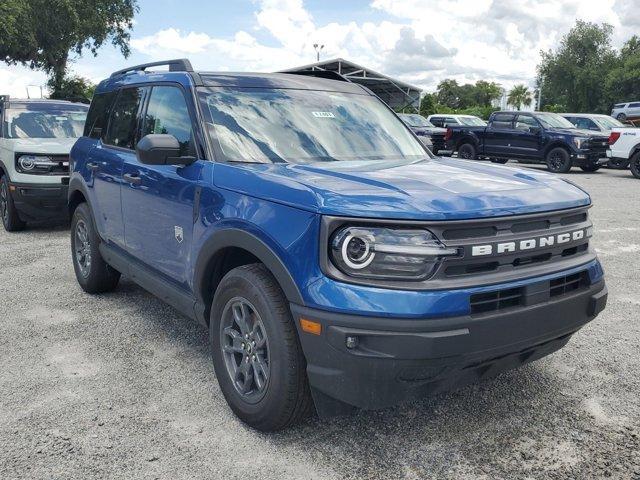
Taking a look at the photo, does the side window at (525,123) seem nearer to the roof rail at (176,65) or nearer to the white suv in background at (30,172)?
the white suv in background at (30,172)

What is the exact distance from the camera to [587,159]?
17188 mm

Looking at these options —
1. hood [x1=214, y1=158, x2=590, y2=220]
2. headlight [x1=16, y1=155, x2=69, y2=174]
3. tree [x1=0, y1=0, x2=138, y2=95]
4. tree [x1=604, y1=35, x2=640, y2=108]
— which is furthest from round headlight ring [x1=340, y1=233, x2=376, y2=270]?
tree [x1=604, y1=35, x2=640, y2=108]

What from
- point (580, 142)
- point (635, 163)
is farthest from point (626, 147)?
point (580, 142)

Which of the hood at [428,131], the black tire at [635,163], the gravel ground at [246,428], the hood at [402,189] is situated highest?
the hood at [402,189]

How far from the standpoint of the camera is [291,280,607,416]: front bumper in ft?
8.11

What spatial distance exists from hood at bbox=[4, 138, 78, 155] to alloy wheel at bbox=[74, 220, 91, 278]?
10.2 feet

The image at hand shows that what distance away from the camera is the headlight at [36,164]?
810 cm

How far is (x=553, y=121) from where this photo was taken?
60.2 feet

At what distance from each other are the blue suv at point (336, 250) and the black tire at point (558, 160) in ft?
48.2

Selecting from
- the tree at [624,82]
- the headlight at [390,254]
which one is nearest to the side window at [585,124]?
the headlight at [390,254]

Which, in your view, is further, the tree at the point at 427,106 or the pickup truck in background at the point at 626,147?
the tree at the point at 427,106

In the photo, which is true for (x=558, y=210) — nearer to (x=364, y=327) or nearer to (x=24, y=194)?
(x=364, y=327)

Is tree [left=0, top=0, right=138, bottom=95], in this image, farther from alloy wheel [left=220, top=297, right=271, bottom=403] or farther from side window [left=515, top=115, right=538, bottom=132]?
alloy wheel [left=220, top=297, right=271, bottom=403]

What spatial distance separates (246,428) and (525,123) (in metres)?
17.4
